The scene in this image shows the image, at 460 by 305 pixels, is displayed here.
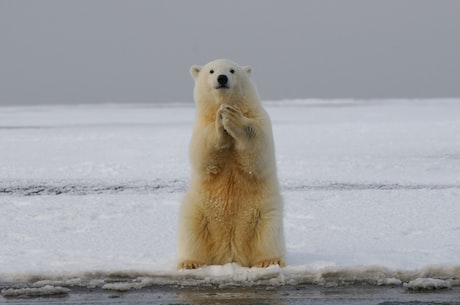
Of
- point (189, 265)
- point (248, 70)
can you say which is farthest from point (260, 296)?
point (248, 70)

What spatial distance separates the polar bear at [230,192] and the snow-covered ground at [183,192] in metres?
0.15

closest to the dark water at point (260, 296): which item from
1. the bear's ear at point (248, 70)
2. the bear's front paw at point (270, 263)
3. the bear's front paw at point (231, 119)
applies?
the bear's front paw at point (270, 263)

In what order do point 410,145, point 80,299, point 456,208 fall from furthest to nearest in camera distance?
point 410,145, point 456,208, point 80,299

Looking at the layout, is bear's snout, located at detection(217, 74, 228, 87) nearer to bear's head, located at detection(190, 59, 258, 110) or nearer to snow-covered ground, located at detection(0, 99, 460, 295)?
bear's head, located at detection(190, 59, 258, 110)

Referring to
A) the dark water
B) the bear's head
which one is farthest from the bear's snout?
the dark water

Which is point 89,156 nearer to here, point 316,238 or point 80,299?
point 316,238

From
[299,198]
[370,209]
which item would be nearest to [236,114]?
[370,209]

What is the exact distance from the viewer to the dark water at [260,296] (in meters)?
3.68

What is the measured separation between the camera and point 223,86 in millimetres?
4441

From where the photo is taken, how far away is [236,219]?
14.9 feet

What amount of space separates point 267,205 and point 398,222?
84.8 inches

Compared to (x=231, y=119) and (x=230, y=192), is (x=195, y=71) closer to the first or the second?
(x=231, y=119)

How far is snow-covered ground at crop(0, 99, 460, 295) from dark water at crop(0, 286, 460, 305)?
15 cm

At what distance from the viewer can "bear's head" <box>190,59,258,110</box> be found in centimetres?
444
